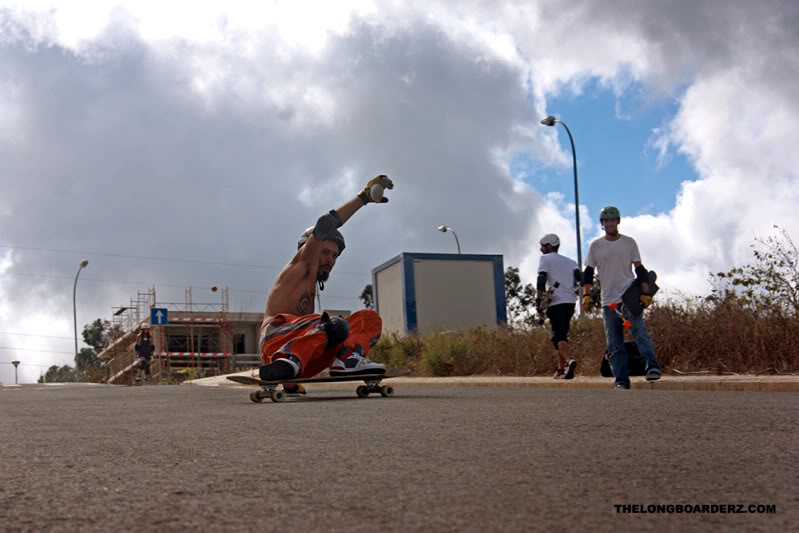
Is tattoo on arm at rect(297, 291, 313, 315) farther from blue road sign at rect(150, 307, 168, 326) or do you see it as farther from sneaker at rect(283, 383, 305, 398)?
blue road sign at rect(150, 307, 168, 326)

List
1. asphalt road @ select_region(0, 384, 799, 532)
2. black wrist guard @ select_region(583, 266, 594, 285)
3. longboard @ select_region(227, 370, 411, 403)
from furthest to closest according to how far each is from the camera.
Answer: black wrist guard @ select_region(583, 266, 594, 285), longboard @ select_region(227, 370, 411, 403), asphalt road @ select_region(0, 384, 799, 532)

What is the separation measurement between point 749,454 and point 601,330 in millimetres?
10361

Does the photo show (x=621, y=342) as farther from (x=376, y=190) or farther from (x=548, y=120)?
(x=548, y=120)

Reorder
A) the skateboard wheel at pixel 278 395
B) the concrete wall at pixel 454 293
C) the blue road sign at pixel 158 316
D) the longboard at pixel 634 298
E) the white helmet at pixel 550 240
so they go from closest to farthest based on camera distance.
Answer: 1. the skateboard wheel at pixel 278 395
2. the longboard at pixel 634 298
3. the white helmet at pixel 550 240
4. the concrete wall at pixel 454 293
5. the blue road sign at pixel 158 316

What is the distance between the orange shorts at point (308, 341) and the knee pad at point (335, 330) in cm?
5

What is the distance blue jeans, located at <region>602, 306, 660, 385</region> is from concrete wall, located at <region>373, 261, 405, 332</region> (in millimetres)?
15763

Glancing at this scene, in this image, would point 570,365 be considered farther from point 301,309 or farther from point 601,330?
point 301,309

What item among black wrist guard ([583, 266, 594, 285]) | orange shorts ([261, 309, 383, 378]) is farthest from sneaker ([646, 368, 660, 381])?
orange shorts ([261, 309, 383, 378])

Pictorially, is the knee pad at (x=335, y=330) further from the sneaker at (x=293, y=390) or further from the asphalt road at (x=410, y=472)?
the asphalt road at (x=410, y=472)

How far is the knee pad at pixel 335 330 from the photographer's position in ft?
28.2

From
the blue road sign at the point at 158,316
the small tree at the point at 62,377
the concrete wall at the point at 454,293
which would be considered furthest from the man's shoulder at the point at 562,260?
the small tree at the point at 62,377

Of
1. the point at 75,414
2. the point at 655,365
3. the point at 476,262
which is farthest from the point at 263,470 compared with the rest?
the point at 476,262

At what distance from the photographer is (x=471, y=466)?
341 cm

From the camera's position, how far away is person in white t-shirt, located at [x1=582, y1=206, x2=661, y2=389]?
389 inches
